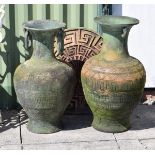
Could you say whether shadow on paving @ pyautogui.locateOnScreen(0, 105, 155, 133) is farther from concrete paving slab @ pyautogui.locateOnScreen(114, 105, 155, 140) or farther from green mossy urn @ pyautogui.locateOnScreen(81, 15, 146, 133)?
green mossy urn @ pyautogui.locateOnScreen(81, 15, 146, 133)

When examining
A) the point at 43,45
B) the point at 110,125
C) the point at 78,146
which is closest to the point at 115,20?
the point at 43,45

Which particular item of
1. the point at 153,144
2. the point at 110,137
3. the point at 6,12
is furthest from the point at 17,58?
the point at 153,144

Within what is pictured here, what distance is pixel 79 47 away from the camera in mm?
6516

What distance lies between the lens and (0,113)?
650 centimetres

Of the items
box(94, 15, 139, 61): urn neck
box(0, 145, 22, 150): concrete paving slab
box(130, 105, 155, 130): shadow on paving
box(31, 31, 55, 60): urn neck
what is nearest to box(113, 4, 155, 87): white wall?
box(130, 105, 155, 130): shadow on paving

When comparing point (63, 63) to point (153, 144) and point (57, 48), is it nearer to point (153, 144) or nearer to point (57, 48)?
point (57, 48)

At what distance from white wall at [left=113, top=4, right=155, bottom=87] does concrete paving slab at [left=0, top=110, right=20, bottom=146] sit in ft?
5.77

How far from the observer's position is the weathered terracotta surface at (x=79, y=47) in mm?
6492

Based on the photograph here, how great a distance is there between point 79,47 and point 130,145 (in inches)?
54.9

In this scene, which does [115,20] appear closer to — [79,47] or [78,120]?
[79,47]

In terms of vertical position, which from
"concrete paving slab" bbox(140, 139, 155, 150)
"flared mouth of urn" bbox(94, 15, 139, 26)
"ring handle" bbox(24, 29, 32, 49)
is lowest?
"concrete paving slab" bbox(140, 139, 155, 150)

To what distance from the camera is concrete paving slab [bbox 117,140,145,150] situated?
5754 millimetres

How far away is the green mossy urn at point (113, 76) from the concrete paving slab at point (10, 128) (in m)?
0.91

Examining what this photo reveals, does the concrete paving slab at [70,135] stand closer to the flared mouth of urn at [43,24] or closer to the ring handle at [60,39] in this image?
the ring handle at [60,39]
